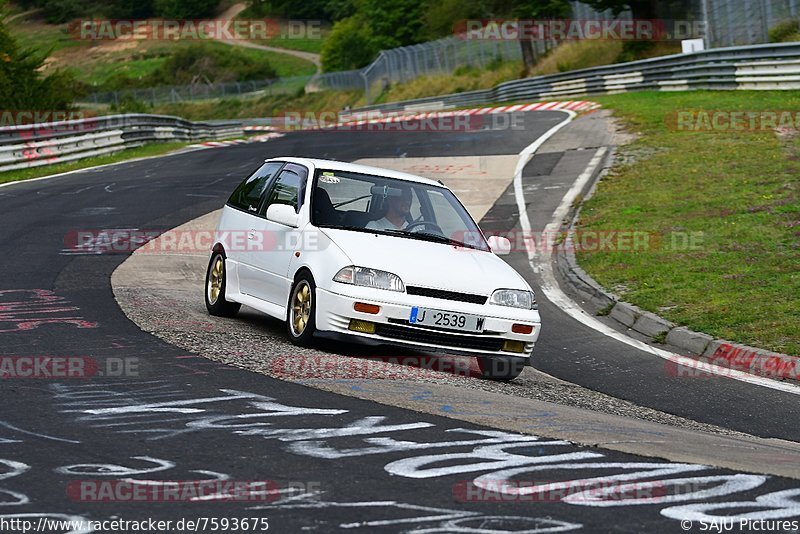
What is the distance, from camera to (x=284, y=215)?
401 inches

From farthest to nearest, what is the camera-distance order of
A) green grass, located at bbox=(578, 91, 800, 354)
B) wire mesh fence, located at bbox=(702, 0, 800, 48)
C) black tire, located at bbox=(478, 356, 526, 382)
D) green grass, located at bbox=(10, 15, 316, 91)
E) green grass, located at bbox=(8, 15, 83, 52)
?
1. green grass, located at bbox=(8, 15, 83, 52)
2. green grass, located at bbox=(10, 15, 316, 91)
3. wire mesh fence, located at bbox=(702, 0, 800, 48)
4. green grass, located at bbox=(578, 91, 800, 354)
5. black tire, located at bbox=(478, 356, 526, 382)

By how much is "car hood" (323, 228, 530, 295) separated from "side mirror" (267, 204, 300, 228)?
1.24 ft

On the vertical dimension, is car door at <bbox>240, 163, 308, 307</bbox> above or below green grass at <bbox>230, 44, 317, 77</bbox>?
below

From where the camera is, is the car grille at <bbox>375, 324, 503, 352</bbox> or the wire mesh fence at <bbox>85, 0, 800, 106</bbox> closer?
the car grille at <bbox>375, 324, 503, 352</bbox>

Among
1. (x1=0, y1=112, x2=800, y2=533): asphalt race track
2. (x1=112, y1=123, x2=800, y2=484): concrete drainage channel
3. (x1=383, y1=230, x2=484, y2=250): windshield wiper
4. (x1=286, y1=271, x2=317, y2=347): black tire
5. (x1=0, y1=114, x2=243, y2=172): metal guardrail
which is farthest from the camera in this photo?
(x1=0, y1=114, x2=243, y2=172): metal guardrail

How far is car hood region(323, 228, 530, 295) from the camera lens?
9.30m

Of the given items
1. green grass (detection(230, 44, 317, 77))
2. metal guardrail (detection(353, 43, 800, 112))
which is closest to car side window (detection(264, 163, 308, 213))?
metal guardrail (detection(353, 43, 800, 112))

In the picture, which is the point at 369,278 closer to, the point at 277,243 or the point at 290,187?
the point at 277,243

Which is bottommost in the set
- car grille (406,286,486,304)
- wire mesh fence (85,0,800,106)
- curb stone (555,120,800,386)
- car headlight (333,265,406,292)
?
curb stone (555,120,800,386)

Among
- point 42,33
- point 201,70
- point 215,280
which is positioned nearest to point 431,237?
point 215,280

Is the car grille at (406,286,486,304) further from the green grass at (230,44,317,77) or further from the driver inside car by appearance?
the green grass at (230,44,317,77)

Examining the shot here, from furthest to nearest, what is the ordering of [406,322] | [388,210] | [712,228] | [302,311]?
[712,228] < [388,210] < [302,311] < [406,322]

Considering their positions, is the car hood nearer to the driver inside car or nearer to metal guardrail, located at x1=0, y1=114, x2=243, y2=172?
the driver inside car

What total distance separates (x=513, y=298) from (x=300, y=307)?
1.75 meters
